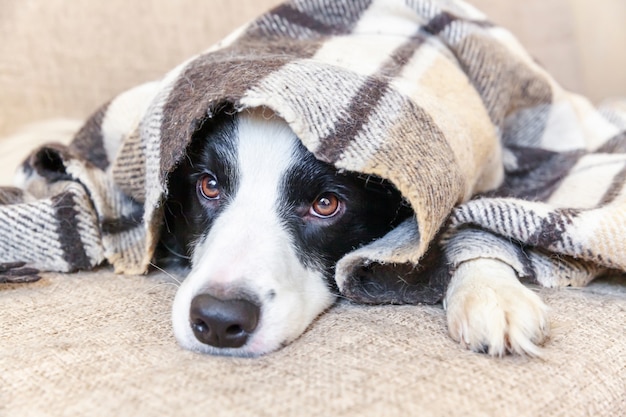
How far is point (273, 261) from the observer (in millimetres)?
1072

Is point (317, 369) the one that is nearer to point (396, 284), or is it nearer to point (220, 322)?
point (220, 322)

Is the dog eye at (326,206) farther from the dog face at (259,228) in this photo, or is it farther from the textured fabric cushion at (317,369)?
the textured fabric cushion at (317,369)

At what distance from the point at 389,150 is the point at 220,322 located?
36cm

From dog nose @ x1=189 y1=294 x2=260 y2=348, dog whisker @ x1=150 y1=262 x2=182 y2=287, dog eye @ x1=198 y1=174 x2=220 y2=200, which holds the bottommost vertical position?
dog whisker @ x1=150 y1=262 x2=182 y2=287

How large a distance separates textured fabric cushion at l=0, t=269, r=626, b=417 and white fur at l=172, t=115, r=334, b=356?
1.2 inches

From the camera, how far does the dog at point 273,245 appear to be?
0.96 m

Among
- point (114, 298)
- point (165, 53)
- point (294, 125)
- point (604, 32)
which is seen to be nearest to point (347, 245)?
point (294, 125)

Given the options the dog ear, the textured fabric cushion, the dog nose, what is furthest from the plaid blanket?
the dog nose

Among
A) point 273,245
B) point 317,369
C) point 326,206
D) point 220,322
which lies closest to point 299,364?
point 317,369

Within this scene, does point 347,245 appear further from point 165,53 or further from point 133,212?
point 165,53

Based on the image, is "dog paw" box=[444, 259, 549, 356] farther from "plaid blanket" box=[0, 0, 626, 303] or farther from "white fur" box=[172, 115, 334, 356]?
"white fur" box=[172, 115, 334, 356]

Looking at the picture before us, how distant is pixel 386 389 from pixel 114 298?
1.84 ft

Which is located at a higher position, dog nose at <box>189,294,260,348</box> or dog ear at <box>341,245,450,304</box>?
dog ear at <box>341,245,450,304</box>

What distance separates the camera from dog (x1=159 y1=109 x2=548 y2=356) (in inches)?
37.9
